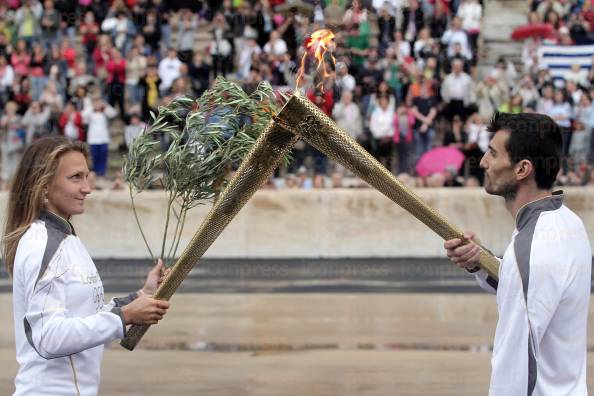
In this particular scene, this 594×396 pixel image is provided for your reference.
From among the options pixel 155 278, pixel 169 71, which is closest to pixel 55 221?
pixel 155 278

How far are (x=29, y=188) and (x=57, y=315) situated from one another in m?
0.51

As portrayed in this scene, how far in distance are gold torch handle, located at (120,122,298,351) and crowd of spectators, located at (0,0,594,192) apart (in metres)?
10.1

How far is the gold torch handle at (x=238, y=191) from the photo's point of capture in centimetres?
445


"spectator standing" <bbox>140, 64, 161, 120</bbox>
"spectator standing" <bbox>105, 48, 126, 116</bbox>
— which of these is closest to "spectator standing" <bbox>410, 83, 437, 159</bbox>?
"spectator standing" <bbox>140, 64, 161, 120</bbox>

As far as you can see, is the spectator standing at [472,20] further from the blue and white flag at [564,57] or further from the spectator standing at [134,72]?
the spectator standing at [134,72]

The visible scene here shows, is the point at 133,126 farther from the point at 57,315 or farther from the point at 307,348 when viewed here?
the point at 57,315

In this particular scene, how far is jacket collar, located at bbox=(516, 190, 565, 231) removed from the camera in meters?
4.04

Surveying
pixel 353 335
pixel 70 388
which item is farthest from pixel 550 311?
pixel 353 335

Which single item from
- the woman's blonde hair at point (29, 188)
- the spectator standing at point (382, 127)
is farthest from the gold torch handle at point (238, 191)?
the spectator standing at point (382, 127)

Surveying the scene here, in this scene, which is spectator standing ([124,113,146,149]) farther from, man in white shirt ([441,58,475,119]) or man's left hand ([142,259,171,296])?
man's left hand ([142,259,171,296])

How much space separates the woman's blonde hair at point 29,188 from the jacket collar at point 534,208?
168 cm

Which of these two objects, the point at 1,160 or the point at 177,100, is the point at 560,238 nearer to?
the point at 177,100

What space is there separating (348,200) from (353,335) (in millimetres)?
4768

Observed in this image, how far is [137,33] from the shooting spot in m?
19.7
